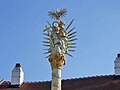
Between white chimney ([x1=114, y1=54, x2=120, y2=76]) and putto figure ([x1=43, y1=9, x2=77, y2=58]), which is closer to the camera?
putto figure ([x1=43, y1=9, x2=77, y2=58])

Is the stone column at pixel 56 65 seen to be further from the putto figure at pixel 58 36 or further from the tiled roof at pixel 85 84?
the tiled roof at pixel 85 84

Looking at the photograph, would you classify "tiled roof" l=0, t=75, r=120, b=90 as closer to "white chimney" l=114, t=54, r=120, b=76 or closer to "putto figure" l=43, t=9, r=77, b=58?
"white chimney" l=114, t=54, r=120, b=76

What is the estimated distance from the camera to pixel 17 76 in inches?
2557

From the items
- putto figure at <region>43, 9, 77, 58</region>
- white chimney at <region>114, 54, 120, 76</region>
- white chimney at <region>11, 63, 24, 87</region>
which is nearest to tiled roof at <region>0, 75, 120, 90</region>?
white chimney at <region>114, 54, 120, 76</region>

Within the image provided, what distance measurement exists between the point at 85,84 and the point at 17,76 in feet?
35.2

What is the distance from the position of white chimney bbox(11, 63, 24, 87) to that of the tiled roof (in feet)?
4.52

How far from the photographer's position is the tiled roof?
57.2 meters

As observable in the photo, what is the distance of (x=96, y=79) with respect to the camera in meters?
59.3

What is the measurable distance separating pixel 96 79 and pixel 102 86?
227 centimetres

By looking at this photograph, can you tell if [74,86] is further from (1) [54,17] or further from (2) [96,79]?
(1) [54,17]

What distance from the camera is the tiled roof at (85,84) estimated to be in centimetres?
5725

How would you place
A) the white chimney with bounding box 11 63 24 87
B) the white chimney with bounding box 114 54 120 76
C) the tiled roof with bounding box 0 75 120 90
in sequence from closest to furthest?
1. the tiled roof with bounding box 0 75 120 90
2. the white chimney with bounding box 114 54 120 76
3. the white chimney with bounding box 11 63 24 87

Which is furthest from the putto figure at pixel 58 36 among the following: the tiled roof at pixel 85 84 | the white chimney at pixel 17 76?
the white chimney at pixel 17 76

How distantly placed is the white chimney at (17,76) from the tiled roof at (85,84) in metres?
1.38
